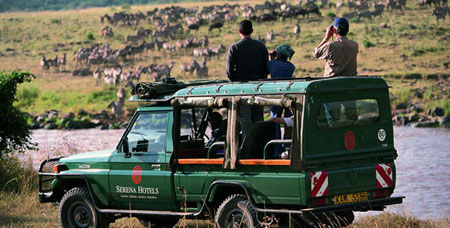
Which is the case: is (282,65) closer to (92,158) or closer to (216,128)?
(216,128)

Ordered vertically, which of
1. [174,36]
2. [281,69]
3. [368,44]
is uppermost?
[174,36]

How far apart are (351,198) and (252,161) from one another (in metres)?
0.98

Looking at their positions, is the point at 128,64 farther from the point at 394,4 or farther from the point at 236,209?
the point at 236,209

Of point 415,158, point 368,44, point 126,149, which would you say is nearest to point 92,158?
point 126,149

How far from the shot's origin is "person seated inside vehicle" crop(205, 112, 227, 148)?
8.93 meters

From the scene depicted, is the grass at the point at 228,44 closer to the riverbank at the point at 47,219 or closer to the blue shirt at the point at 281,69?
the riverbank at the point at 47,219

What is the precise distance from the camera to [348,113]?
7.84 meters

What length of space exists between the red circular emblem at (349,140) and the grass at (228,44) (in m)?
23.9

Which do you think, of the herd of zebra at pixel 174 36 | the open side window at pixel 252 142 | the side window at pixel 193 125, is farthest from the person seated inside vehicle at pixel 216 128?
the herd of zebra at pixel 174 36

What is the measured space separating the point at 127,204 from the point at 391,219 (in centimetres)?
317

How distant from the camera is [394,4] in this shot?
47719mm

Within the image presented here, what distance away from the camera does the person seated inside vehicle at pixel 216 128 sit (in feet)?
29.3

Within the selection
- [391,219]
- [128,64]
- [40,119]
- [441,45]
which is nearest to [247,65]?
[391,219]

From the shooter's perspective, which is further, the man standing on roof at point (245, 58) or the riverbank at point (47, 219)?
the riverbank at point (47, 219)
